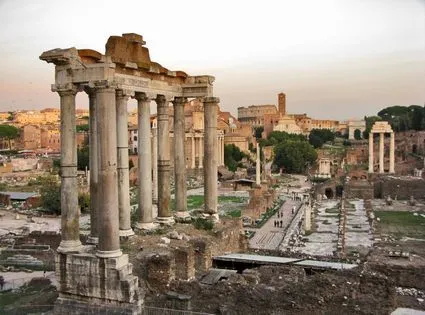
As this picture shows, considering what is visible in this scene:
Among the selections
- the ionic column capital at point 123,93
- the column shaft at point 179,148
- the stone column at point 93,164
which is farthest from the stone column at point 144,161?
the stone column at point 93,164

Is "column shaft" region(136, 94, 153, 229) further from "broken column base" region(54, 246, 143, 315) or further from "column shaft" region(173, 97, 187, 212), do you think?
"broken column base" region(54, 246, 143, 315)

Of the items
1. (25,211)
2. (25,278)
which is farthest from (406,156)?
(25,278)

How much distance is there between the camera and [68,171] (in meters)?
12.9

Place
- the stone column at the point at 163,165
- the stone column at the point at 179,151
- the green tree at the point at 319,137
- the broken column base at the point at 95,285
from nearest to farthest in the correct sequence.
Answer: the broken column base at the point at 95,285 → the stone column at the point at 163,165 → the stone column at the point at 179,151 → the green tree at the point at 319,137

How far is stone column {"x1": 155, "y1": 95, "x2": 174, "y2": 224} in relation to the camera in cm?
1706

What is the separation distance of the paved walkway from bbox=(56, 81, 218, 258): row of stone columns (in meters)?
10.6

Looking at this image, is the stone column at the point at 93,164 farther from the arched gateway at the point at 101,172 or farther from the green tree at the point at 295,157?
the green tree at the point at 295,157

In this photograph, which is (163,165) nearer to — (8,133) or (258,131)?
(8,133)

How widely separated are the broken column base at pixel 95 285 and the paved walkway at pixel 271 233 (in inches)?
604

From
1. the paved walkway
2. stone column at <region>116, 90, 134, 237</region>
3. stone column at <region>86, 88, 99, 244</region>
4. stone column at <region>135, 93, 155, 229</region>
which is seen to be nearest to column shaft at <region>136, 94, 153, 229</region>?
stone column at <region>135, 93, 155, 229</region>

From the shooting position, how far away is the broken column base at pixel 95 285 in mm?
11922

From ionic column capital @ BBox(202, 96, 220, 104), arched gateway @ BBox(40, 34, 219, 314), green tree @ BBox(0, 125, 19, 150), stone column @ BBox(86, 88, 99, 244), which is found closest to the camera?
arched gateway @ BBox(40, 34, 219, 314)

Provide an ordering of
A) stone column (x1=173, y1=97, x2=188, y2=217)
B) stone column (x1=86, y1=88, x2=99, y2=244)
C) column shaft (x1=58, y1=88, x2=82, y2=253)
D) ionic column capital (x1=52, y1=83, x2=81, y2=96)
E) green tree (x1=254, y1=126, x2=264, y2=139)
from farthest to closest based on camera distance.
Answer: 1. green tree (x1=254, y1=126, x2=264, y2=139)
2. stone column (x1=173, y1=97, x2=188, y2=217)
3. stone column (x1=86, y1=88, x2=99, y2=244)
4. column shaft (x1=58, y1=88, x2=82, y2=253)
5. ionic column capital (x1=52, y1=83, x2=81, y2=96)

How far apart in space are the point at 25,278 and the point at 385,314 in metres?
13.4
